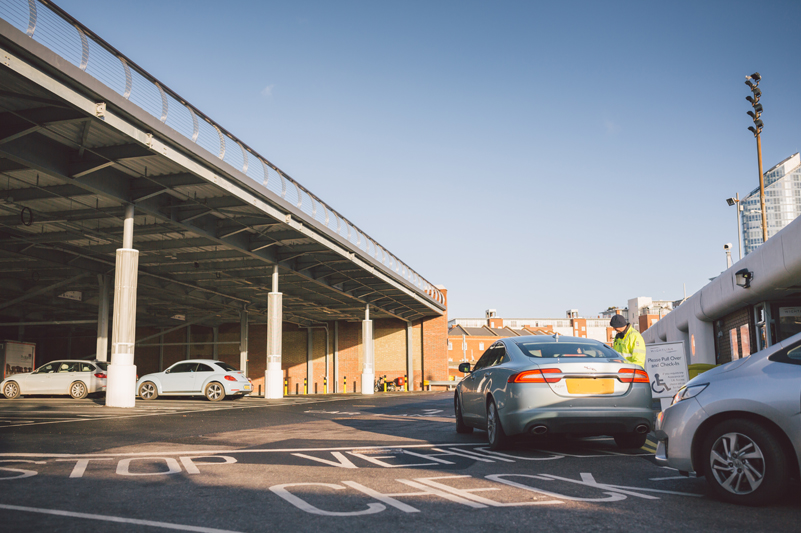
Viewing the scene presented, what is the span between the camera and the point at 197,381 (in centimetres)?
2442

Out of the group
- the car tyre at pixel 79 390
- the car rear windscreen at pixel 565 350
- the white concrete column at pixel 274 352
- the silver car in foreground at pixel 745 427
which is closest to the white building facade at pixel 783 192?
the white concrete column at pixel 274 352

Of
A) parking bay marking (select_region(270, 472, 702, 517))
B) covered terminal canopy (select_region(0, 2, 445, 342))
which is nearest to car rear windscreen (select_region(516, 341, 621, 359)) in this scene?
parking bay marking (select_region(270, 472, 702, 517))

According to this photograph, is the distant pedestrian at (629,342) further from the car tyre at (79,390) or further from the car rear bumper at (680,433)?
the car tyre at (79,390)

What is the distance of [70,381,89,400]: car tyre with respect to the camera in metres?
23.6

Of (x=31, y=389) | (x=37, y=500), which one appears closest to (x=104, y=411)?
(x=31, y=389)

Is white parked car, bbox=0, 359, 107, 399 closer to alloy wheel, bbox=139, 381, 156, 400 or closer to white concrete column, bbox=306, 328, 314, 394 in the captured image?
alloy wheel, bbox=139, 381, 156, 400

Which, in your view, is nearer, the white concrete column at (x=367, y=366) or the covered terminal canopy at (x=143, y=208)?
the covered terminal canopy at (x=143, y=208)

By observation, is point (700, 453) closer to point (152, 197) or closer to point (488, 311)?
point (152, 197)

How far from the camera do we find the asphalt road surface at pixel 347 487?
4262 millimetres

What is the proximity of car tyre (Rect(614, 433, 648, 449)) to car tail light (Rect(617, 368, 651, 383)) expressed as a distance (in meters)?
0.79

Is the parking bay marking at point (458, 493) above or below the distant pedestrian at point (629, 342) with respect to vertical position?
below

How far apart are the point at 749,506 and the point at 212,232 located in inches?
A: 803

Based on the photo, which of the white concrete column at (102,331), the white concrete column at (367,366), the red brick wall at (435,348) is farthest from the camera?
the red brick wall at (435,348)

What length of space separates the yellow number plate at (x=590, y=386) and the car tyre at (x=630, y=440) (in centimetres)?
94
